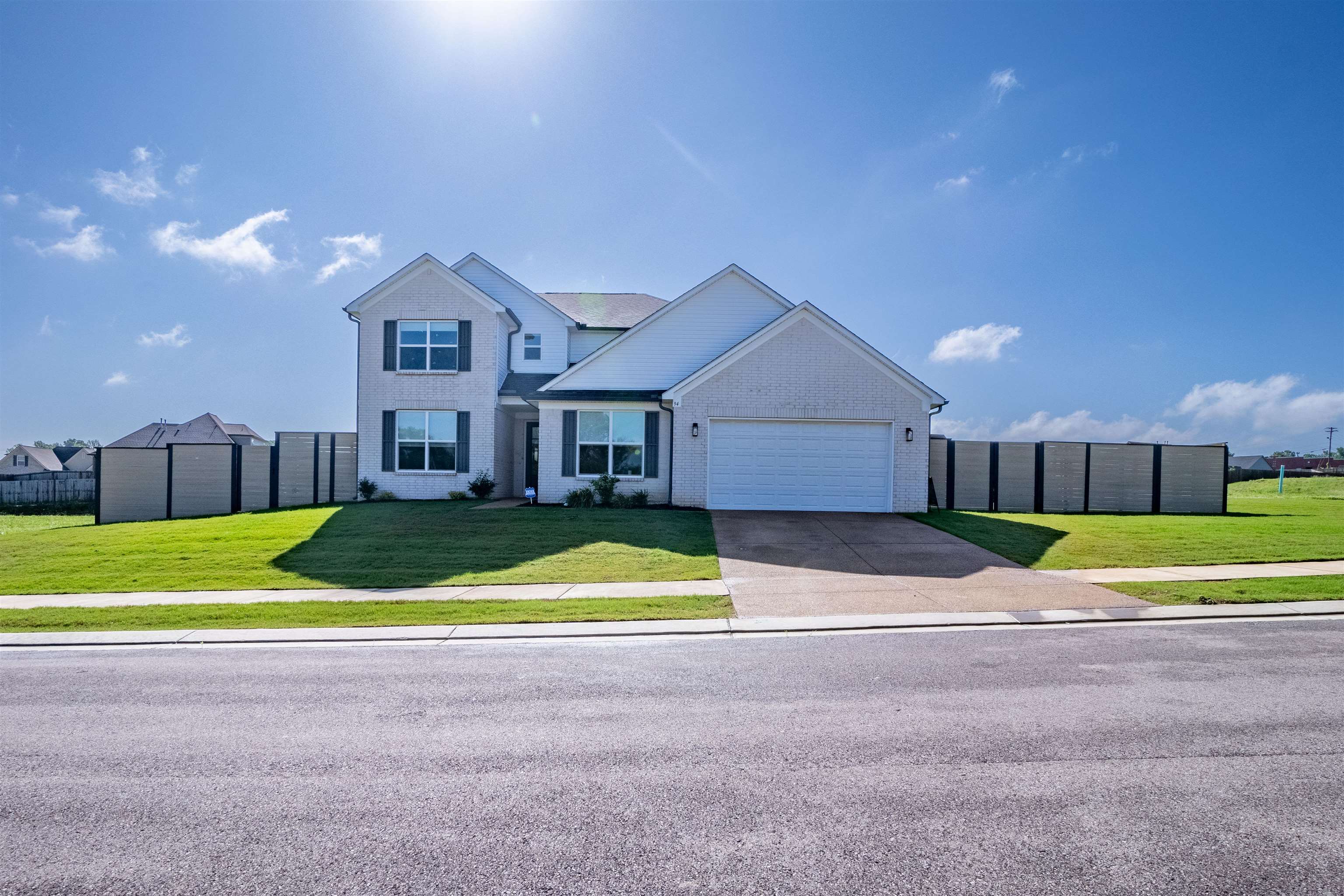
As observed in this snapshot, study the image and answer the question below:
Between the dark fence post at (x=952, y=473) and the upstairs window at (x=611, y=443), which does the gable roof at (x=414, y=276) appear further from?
the dark fence post at (x=952, y=473)

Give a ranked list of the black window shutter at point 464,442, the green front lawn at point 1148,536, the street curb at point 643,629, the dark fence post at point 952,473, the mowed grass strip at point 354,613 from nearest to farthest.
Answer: the street curb at point 643,629 → the mowed grass strip at point 354,613 → the green front lawn at point 1148,536 → the black window shutter at point 464,442 → the dark fence post at point 952,473

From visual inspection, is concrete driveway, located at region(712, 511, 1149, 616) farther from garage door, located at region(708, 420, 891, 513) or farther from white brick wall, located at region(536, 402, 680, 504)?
white brick wall, located at region(536, 402, 680, 504)

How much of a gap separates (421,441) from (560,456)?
15.8 ft

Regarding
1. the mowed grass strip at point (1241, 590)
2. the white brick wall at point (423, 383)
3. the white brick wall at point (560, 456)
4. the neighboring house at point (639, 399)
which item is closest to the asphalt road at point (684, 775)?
the mowed grass strip at point (1241, 590)

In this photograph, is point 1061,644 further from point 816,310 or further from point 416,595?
point 816,310

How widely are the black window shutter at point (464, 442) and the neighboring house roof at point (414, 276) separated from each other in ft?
11.4

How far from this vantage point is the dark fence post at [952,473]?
73.9 ft

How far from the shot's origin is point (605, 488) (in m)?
19.3

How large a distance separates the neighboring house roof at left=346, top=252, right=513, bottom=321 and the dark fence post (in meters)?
15.3

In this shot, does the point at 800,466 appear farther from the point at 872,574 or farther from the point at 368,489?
the point at 368,489

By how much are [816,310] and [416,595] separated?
12781 mm

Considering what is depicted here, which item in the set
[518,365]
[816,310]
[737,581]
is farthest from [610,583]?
[518,365]

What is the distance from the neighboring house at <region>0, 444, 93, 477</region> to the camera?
56156mm

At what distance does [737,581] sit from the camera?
36.7 ft
